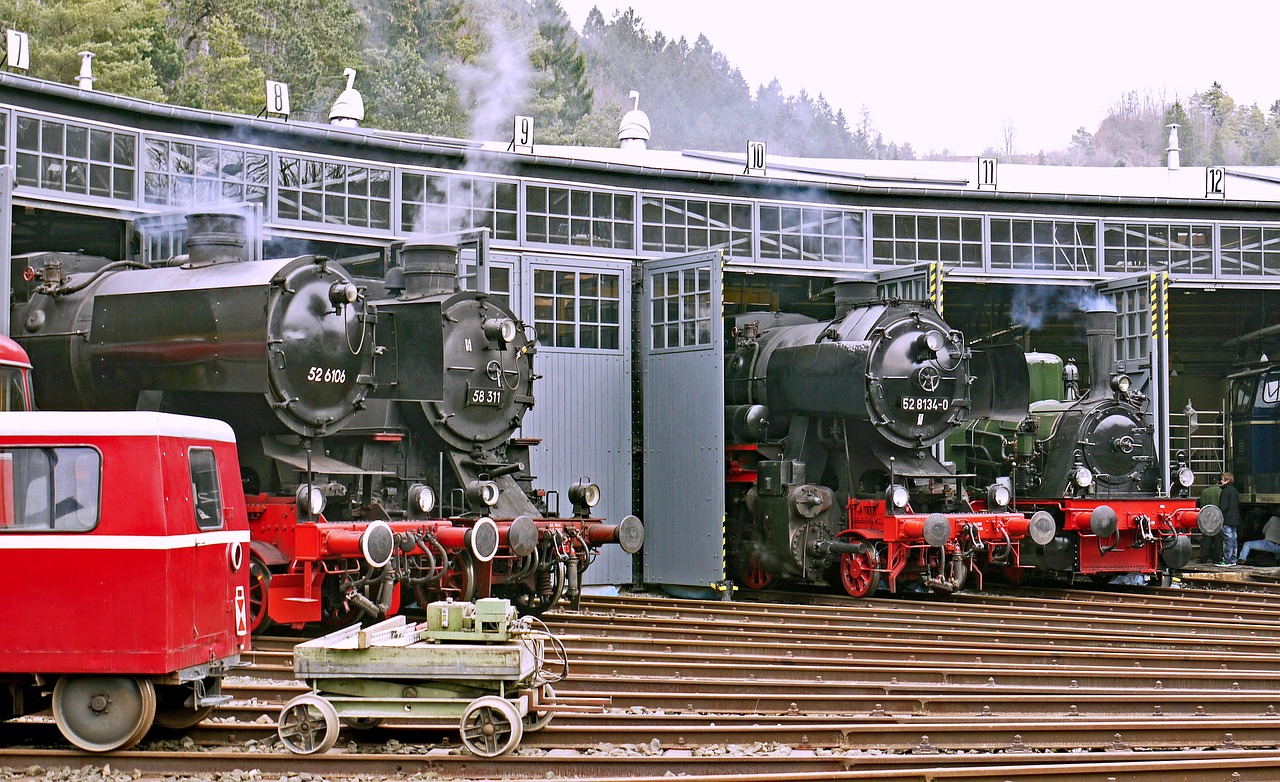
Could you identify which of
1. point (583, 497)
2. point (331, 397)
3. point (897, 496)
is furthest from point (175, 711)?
point (897, 496)

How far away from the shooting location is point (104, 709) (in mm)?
6688

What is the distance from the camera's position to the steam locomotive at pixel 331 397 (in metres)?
9.92

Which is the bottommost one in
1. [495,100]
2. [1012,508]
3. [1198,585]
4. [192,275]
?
[1198,585]

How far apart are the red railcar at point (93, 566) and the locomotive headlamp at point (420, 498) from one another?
4.19 meters

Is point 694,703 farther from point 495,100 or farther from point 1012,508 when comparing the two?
point 495,100

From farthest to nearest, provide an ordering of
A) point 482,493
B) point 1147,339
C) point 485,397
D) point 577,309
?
point 1147,339 < point 577,309 < point 485,397 < point 482,493

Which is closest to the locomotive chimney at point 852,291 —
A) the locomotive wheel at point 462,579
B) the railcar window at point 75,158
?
the locomotive wheel at point 462,579

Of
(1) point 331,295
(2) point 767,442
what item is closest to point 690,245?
(2) point 767,442

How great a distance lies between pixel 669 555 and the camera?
15812 mm

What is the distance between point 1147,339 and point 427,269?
981 cm

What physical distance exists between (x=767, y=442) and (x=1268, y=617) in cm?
558

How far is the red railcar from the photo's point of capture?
6617 millimetres

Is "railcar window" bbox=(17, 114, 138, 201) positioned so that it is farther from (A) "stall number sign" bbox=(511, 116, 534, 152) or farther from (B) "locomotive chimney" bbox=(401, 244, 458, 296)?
(A) "stall number sign" bbox=(511, 116, 534, 152)

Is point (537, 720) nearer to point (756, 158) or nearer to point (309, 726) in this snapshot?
point (309, 726)
